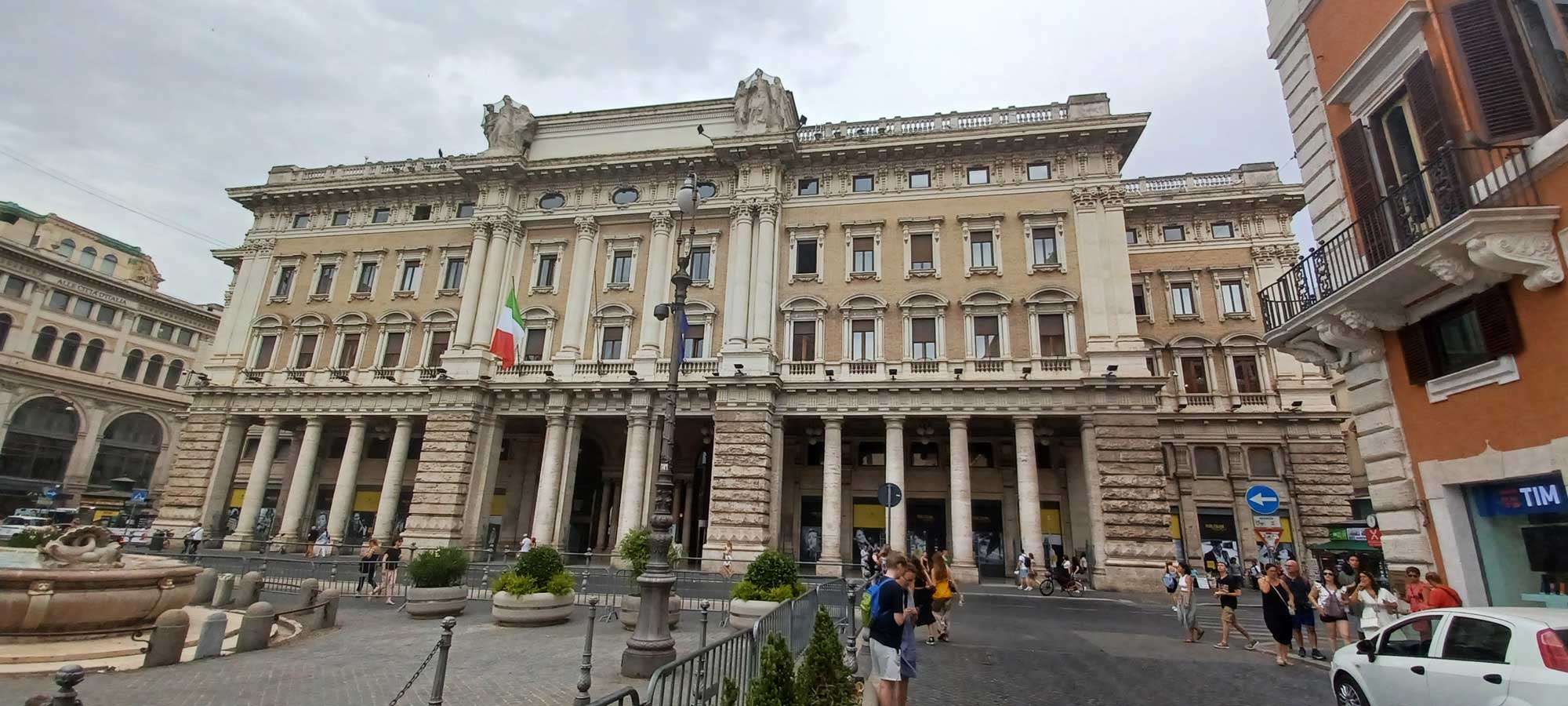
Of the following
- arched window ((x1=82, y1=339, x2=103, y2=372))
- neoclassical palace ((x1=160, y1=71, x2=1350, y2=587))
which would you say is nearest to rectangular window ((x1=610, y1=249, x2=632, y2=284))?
neoclassical palace ((x1=160, y1=71, x2=1350, y2=587))

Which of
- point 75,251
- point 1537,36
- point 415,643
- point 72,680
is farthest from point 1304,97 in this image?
point 75,251

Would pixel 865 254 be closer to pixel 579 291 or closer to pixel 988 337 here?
pixel 988 337

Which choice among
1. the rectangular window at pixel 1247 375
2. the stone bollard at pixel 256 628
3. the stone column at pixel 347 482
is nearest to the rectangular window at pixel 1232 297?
the rectangular window at pixel 1247 375

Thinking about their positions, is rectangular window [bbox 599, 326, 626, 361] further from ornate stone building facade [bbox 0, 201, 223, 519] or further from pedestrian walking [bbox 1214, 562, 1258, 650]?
ornate stone building facade [bbox 0, 201, 223, 519]

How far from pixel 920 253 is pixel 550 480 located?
58.4 ft

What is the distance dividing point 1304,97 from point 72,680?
16.5 meters

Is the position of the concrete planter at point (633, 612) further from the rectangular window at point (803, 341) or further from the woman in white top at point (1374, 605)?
the rectangular window at point (803, 341)

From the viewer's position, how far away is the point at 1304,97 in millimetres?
11188

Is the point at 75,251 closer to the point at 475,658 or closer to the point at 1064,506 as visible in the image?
the point at 475,658

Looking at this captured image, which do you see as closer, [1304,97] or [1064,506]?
[1304,97]

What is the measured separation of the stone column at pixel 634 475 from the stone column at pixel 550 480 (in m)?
2.79

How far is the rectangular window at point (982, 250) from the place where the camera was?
2605 centimetres

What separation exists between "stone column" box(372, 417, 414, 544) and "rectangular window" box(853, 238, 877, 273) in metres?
21.0

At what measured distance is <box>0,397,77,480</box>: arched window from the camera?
41531 mm
